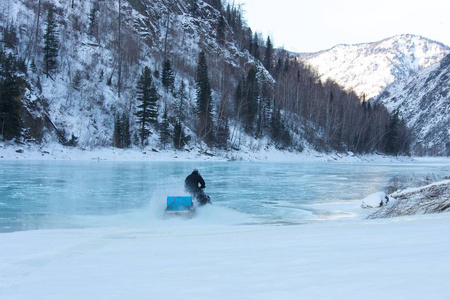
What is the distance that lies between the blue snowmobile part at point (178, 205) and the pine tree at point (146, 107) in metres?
36.9

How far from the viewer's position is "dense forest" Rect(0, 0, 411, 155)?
143ft

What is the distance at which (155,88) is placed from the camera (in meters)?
50.9

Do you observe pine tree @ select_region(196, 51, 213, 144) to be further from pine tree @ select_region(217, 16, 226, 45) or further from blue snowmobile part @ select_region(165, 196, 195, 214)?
blue snowmobile part @ select_region(165, 196, 195, 214)

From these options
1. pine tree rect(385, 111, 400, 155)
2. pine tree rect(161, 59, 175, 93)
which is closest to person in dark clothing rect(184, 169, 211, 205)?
pine tree rect(161, 59, 175, 93)

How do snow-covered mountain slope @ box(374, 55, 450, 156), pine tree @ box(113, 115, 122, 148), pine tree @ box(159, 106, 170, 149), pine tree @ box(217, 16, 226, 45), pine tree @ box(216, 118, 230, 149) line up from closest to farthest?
pine tree @ box(113, 115, 122, 148) < pine tree @ box(159, 106, 170, 149) < pine tree @ box(216, 118, 230, 149) < pine tree @ box(217, 16, 226, 45) < snow-covered mountain slope @ box(374, 55, 450, 156)

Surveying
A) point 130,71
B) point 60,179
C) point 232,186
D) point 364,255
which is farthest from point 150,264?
point 130,71

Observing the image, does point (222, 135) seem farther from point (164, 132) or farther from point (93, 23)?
point (93, 23)

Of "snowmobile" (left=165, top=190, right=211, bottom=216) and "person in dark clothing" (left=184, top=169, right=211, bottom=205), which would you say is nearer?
"snowmobile" (left=165, top=190, right=211, bottom=216)

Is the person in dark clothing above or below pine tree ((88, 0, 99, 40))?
below

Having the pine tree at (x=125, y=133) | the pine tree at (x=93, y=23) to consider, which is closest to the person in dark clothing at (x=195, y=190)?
the pine tree at (x=125, y=133)

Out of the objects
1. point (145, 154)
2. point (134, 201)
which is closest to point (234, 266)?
point (134, 201)

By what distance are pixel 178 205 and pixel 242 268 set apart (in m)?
7.63

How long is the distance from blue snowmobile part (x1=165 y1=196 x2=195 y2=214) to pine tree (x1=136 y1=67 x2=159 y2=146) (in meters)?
36.9

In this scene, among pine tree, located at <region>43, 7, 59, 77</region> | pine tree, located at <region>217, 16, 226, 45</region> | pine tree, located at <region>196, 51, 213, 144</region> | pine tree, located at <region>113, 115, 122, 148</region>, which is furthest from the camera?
pine tree, located at <region>217, 16, 226, 45</region>
